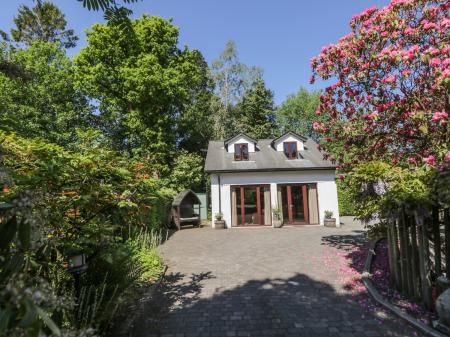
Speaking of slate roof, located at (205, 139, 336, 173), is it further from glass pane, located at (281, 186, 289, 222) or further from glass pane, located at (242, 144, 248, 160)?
glass pane, located at (281, 186, 289, 222)

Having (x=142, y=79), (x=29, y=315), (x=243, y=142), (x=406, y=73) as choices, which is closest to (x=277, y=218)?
(x=243, y=142)

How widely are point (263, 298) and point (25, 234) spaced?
5.50 meters

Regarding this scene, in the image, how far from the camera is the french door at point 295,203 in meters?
18.3

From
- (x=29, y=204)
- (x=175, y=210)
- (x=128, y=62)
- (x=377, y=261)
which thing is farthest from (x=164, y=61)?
(x=29, y=204)

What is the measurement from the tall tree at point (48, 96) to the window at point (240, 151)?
11.5 m

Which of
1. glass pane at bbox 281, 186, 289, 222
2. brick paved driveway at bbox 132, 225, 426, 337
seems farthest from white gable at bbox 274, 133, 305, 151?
brick paved driveway at bbox 132, 225, 426, 337

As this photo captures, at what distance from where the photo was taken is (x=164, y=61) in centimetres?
2403

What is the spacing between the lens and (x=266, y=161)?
1911 centimetres

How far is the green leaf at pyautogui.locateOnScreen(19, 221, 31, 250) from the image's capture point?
112cm

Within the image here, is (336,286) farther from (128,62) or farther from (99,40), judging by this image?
(99,40)

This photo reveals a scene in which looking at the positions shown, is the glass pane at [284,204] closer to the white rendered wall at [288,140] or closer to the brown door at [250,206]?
the brown door at [250,206]

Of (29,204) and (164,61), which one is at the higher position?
(164,61)

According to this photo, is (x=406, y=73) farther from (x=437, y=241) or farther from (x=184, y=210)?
(x=184, y=210)

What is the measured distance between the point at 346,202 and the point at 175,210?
44.3 feet
